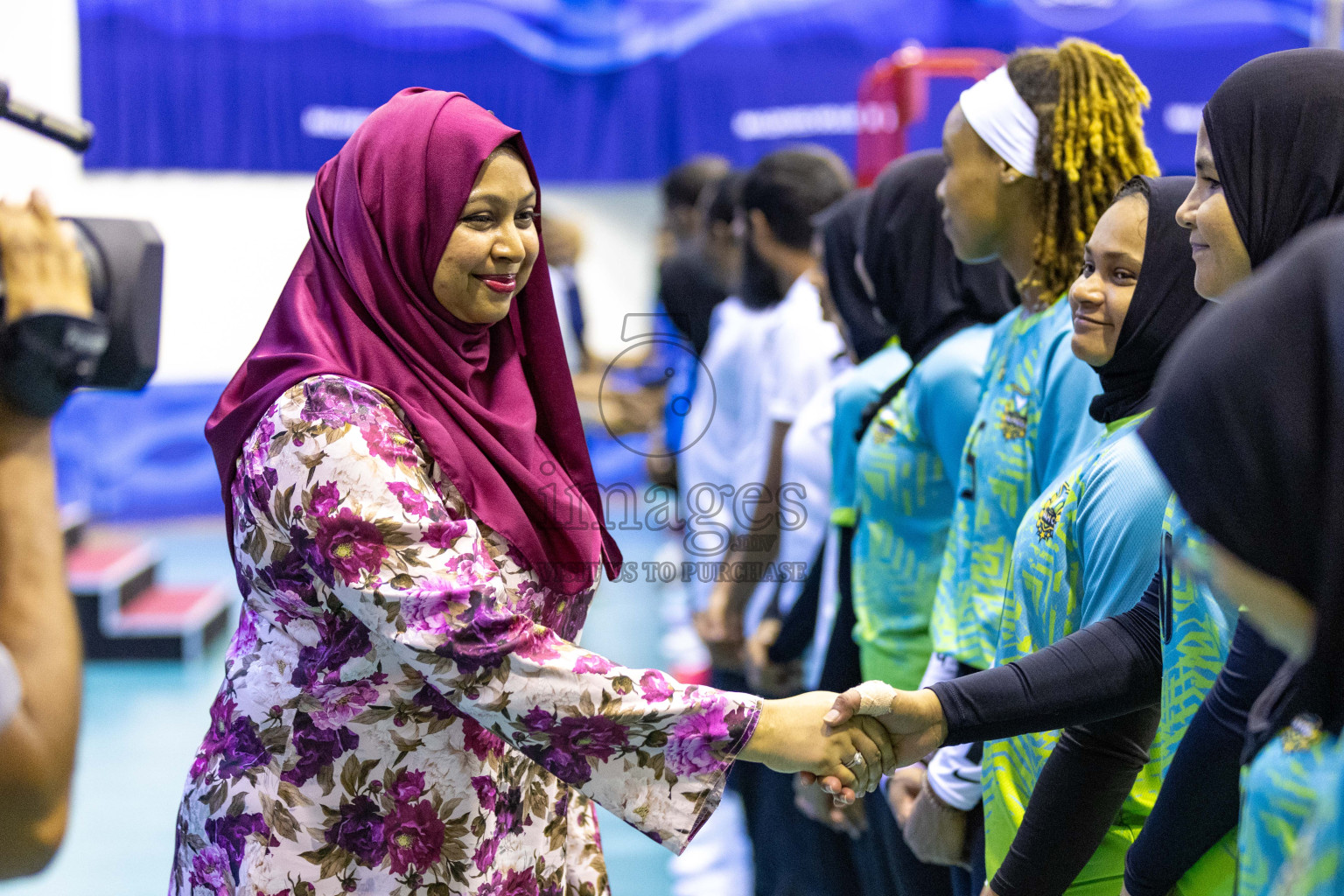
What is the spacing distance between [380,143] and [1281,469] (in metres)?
1.19

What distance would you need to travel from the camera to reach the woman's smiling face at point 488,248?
1584 millimetres

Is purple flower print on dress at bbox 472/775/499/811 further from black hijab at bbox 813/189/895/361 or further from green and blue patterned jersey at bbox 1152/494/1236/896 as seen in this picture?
black hijab at bbox 813/189/895/361

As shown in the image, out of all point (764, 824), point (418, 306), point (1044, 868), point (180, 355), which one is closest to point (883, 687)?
point (1044, 868)

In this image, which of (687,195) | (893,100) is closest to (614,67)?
(687,195)

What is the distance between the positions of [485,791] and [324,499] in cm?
43

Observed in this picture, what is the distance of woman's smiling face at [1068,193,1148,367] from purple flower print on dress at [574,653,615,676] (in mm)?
733

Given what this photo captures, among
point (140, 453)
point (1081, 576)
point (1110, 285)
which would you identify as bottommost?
point (140, 453)

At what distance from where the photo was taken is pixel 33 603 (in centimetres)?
103

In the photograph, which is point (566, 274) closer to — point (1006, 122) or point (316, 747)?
point (1006, 122)

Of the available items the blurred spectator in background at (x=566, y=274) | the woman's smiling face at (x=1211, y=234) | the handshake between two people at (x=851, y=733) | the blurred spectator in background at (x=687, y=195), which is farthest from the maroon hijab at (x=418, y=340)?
the blurred spectator in background at (x=566, y=274)

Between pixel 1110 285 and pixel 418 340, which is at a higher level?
pixel 1110 285

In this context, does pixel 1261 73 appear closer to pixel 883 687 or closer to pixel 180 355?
pixel 883 687

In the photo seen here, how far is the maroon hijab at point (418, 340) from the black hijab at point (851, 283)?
114 cm

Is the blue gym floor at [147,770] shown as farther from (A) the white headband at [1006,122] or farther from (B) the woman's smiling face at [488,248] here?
(A) the white headband at [1006,122]
